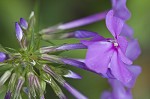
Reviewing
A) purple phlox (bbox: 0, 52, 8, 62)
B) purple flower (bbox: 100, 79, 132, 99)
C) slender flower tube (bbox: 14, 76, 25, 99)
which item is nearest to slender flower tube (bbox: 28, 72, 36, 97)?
slender flower tube (bbox: 14, 76, 25, 99)

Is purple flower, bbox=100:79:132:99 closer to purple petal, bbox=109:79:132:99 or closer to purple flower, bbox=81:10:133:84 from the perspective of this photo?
purple petal, bbox=109:79:132:99

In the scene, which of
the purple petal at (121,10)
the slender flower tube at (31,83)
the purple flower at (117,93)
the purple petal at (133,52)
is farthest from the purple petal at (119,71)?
the purple flower at (117,93)

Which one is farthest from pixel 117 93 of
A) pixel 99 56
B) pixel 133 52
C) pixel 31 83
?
pixel 99 56

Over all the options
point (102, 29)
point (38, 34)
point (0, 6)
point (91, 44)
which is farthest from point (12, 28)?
point (91, 44)

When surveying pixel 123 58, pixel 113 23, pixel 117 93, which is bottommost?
pixel 117 93

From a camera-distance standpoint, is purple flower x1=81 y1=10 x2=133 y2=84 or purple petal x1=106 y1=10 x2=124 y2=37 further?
purple petal x1=106 y1=10 x2=124 y2=37

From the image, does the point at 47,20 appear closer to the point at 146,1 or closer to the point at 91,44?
the point at 146,1

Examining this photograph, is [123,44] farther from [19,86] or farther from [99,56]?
[19,86]
